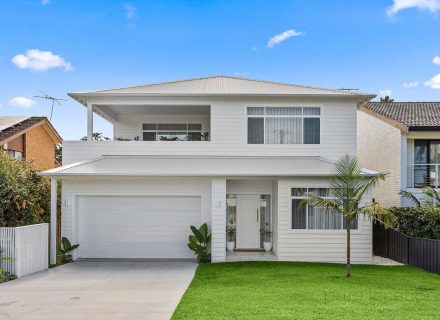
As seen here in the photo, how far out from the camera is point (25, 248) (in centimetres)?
1346

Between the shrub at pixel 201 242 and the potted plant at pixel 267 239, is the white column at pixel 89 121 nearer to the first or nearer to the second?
the shrub at pixel 201 242

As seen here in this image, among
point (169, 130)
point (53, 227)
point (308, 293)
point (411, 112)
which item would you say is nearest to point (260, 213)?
point (169, 130)

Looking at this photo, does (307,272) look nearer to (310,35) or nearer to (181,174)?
(181,174)

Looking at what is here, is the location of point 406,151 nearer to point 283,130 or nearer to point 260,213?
point 283,130

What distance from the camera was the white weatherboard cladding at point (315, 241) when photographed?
1591 cm

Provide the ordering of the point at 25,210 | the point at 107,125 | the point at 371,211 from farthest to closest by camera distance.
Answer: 1. the point at 107,125
2. the point at 25,210
3. the point at 371,211

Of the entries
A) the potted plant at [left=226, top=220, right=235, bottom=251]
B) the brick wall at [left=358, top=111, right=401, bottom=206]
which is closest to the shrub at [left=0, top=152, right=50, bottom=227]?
the potted plant at [left=226, top=220, right=235, bottom=251]

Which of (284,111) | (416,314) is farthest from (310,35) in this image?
(416,314)

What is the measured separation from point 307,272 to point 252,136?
6.51 meters

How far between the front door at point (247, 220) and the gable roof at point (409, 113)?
7798 mm

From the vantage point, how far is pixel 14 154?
23766 mm

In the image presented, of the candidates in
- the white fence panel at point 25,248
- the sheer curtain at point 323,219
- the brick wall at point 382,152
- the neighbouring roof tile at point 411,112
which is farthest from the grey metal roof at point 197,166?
the neighbouring roof tile at point 411,112

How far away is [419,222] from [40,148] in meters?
22.0

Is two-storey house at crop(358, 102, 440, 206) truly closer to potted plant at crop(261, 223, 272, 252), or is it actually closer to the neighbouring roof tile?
the neighbouring roof tile
